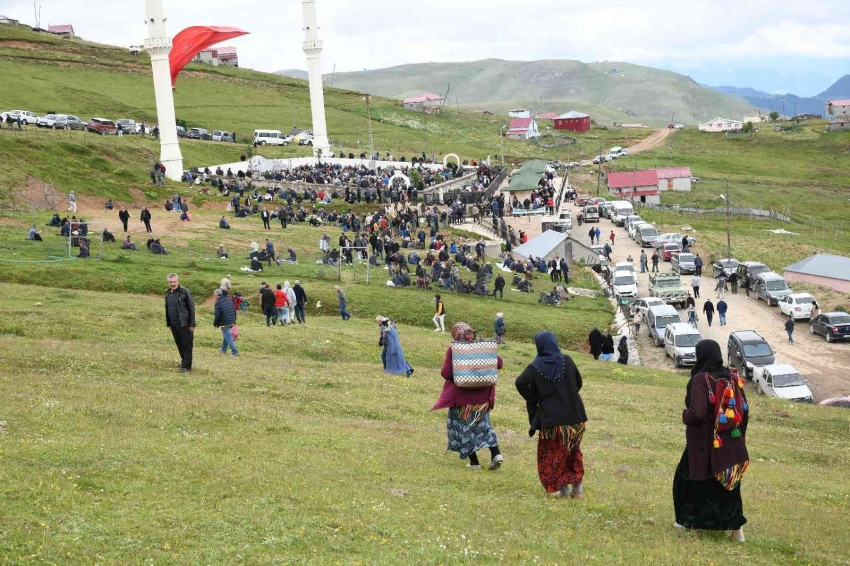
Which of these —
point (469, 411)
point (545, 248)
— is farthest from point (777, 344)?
point (469, 411)

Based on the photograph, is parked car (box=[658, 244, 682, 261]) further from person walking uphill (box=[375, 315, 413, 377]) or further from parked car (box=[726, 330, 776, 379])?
person walking uphill (box=[375, 315, 413, 377])

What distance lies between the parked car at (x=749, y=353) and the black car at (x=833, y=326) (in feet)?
19.4

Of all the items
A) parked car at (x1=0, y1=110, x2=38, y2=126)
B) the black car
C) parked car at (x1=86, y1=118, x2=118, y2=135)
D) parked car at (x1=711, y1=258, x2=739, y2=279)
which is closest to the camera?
the black car

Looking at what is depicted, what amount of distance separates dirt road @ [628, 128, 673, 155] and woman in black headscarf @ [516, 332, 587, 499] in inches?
5207

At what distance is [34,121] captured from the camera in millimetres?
74375

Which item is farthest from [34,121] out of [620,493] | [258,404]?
[620,493]

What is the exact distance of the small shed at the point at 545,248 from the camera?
50219mm

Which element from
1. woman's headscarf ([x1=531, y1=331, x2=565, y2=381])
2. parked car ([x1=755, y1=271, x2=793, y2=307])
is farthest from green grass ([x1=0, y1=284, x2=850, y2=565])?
parked car ([x1=755, y1=271, x2=793, y2=307])

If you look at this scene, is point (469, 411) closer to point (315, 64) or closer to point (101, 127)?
point (101, 127)

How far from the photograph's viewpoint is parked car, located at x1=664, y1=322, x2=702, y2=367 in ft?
111

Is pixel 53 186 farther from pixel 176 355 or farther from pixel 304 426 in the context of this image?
pixel 304 426

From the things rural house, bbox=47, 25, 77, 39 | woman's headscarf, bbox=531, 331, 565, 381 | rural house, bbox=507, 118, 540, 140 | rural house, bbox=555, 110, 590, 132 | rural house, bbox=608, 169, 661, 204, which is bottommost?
woman's headscarf, bbox=531, 331, 565, 381

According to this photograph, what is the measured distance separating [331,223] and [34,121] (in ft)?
104

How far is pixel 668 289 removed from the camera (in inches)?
1773
